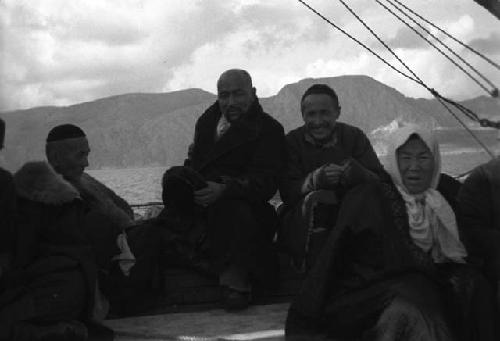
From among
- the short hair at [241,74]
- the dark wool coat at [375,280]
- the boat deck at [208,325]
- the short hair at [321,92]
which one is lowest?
the boat deck at [208,325]

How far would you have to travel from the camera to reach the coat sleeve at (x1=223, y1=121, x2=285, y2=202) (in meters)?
4.24

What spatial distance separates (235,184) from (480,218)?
1587 mm

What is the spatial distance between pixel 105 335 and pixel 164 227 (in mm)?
1116

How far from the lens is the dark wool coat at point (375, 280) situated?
10.0 feet

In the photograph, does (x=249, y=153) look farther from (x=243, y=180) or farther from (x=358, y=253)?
(x=358, y=253)

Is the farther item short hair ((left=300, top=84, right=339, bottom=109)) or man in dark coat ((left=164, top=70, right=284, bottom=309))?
short hair ((left=300, top=84, right=339, bottom=109))

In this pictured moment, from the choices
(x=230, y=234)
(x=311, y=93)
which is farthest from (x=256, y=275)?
(x=311, y=93)

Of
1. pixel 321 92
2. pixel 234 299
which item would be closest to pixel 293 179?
pixel 321 92

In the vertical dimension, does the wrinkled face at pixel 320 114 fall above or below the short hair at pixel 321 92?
below

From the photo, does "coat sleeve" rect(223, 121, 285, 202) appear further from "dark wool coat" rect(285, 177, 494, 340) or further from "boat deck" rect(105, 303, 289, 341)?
"dark wool coat" rect(285, 177, 494, 340)

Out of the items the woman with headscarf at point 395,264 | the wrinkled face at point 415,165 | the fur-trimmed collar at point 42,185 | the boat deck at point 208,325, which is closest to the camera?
the woman with headscarf at point 395,264

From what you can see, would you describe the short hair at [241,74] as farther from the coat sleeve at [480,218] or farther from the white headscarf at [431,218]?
the coat sleeve at [480,218]

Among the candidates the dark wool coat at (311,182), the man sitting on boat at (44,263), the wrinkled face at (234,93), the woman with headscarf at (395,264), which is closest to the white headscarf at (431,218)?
the woman with headscarf at (395,264)

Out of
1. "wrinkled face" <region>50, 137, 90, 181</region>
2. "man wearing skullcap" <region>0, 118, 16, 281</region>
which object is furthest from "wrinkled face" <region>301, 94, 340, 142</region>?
"man wearing skullcap" <region>0, 118, 16, 281</region>
